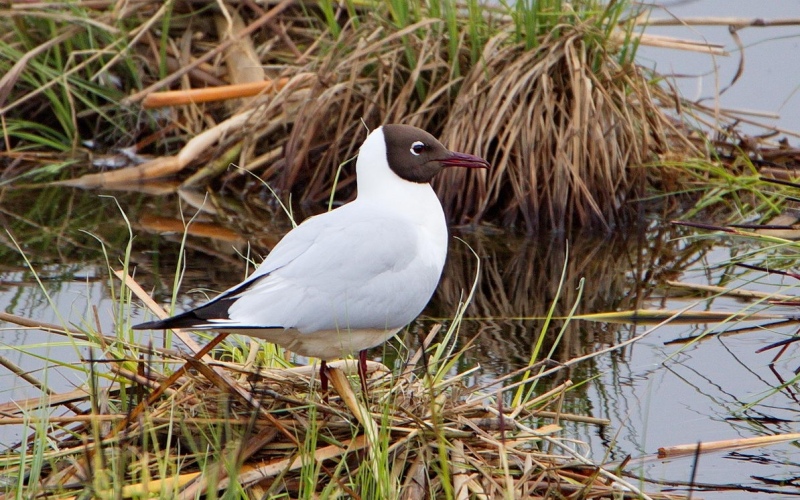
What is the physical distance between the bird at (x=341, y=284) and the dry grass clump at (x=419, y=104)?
230 cm

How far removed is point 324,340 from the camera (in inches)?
140

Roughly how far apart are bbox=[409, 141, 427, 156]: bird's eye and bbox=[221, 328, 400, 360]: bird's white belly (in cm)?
71

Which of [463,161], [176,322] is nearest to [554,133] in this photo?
[463,161]

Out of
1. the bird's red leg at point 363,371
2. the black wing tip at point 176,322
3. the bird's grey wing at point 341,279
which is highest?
the bird's grey wing at point 341,279

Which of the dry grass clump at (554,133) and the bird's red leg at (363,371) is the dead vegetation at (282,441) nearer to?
the bird's red leg at (363,371)

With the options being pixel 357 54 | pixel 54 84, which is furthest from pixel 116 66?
pixel 357 54

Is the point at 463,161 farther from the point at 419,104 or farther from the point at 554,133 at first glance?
the point at 419,104

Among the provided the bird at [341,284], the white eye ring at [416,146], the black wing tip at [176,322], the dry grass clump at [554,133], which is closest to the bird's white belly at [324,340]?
the bird at [341,284]

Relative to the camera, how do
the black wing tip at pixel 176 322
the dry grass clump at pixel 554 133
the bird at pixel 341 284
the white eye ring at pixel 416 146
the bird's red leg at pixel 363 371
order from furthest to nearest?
the dry grass clump at pixel 554 133 → the white eye ring at pixel 416 146 → the bird's red leg at pixel 363 371 → the bird at pixel 341 284 → the black wing tip at pixel 176 322

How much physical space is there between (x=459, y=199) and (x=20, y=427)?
117 inches

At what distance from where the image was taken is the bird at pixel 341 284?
338 cm

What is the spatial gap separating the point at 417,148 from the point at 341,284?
0.76 meters

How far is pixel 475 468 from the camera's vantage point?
10.8ft

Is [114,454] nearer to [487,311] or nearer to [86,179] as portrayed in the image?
[487,311]
